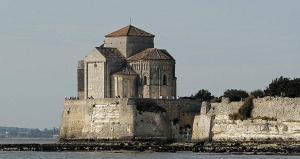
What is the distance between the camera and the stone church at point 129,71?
3349 inches

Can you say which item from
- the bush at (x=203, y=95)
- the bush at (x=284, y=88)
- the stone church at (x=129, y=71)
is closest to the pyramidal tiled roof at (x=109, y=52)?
the stone church at (x=129, y=71)

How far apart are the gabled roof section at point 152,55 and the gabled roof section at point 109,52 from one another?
91cm

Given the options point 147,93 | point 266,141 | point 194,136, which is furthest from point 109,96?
point 266,141

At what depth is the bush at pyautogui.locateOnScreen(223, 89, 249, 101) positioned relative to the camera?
8156cm

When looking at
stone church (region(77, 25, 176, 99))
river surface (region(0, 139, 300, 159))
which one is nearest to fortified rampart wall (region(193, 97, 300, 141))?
stone church (region(77, 25, 176, 99))

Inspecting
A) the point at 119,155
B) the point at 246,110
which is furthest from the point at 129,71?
the point at 119,155

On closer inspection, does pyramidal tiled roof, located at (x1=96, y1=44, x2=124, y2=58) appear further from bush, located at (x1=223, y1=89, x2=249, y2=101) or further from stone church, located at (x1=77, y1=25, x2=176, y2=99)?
bush, located at (x1=223, y1=89, x2=249, y2=101)

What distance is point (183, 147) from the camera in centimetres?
7325

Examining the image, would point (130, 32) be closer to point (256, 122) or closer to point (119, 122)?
point (119, 122)

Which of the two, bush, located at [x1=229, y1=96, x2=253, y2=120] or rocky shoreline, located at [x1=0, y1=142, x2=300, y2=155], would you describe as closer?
rocky shoreline, located at [x1=0, y1=142, x2=300, y2=155]

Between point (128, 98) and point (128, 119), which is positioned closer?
point (128, 119)

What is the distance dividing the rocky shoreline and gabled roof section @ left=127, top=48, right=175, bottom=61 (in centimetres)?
816

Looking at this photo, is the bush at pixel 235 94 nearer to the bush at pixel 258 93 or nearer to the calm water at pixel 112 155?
the bush at pixel 258 93

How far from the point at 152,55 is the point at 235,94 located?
6157mm
